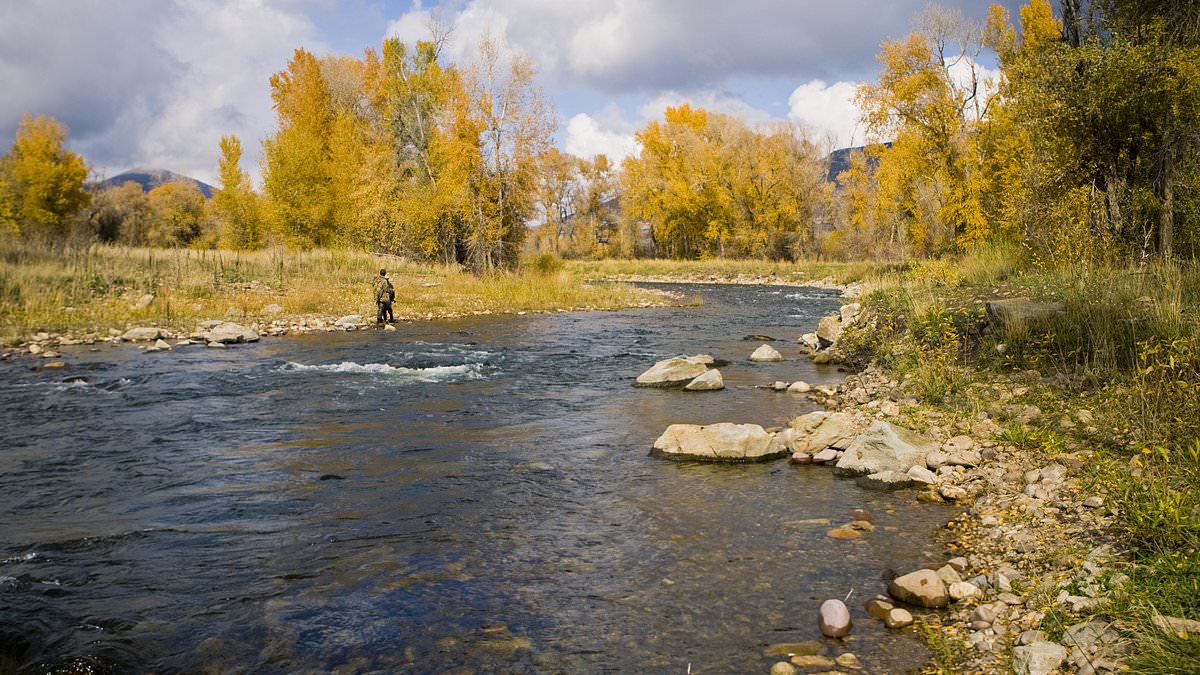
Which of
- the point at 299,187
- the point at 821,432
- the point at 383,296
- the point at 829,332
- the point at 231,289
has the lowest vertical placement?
the point at 821,432

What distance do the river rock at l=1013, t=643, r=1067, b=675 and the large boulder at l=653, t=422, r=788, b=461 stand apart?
15.6 ft

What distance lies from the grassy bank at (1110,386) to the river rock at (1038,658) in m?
0.28

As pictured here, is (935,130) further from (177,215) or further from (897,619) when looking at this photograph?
(177,215)

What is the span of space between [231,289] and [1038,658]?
86.3ft

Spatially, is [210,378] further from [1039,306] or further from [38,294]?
[1039,306]

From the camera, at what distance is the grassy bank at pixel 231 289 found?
20484 mm

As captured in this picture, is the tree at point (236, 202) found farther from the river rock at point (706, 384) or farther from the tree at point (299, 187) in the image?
the river rock at point (706, 384)

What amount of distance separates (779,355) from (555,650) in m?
12.7

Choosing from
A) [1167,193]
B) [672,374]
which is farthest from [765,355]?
[1167,193]

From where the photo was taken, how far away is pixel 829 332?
668 inches

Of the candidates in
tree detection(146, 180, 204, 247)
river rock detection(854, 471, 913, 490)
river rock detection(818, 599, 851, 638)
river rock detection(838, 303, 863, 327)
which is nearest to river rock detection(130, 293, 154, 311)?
river rock detection(838, 303, 863, 327)

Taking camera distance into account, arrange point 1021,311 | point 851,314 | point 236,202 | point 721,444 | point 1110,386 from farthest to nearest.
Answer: point 236,202, point 851,314, point 1021,311, point 721,444, point 1110,386

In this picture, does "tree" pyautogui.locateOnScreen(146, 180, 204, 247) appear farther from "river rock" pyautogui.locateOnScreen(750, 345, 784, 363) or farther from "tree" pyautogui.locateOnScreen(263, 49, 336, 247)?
"river rock" pyautogui.locateOnScreen(750, 345, 784, 363)

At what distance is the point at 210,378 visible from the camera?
14.1 m
